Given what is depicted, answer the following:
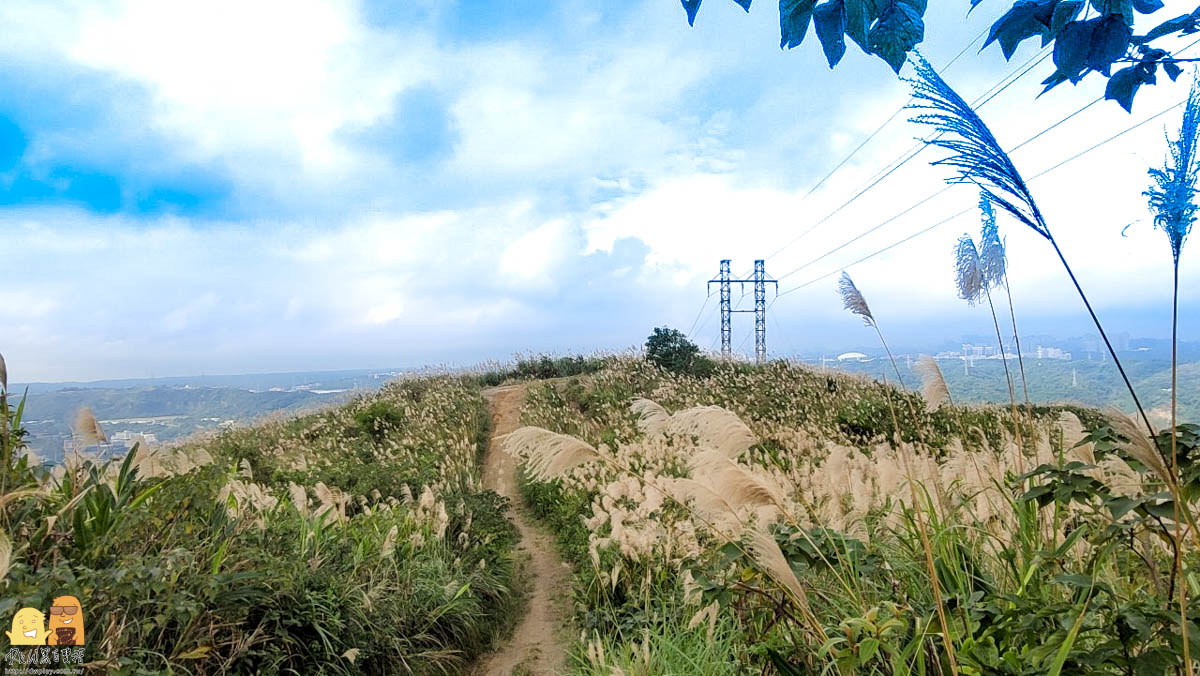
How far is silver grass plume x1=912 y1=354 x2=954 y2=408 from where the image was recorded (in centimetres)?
288

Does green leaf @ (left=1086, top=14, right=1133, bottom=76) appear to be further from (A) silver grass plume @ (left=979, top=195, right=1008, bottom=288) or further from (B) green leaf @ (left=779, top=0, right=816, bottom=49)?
(A) silver grass plume @ (left=979, top=195, right=1008, bottom=288)

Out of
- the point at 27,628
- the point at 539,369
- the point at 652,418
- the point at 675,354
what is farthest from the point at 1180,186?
Answer: the point at 539,369

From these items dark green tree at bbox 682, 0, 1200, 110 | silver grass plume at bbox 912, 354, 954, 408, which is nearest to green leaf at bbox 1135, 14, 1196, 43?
dark green tree at bbox 682, 0, 1200, 110

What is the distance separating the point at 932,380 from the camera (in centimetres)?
289

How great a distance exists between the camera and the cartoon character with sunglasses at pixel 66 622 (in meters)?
2.73

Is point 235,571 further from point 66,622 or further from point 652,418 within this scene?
point 652,418

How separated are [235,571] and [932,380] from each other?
391 cm

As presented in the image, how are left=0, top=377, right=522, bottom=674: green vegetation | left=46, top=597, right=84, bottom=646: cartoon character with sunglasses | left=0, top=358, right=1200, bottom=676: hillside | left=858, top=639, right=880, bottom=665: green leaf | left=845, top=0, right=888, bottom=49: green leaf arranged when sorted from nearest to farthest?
Result: left=845, top=0, right=888, bottom=49: green leaf → left=858, top=639, right=880, bottom=665: green leaf → left=0, top=358, right=1200, bottom=676: hillside → left=46, top=597, right=84, bottom=646: cartoon character with sunglasses → left=0, top=377, right=522, bottom=674: green vegetation

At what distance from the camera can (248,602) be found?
3.65m

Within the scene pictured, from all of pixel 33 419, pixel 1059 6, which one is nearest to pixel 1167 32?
pixel 1059 6

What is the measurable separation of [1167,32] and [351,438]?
13511 millimetres

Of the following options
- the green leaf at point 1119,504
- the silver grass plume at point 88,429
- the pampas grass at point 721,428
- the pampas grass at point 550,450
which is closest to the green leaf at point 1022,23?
the green leaf at point 1119,504

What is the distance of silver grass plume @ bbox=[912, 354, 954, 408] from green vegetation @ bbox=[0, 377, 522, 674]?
3.26m

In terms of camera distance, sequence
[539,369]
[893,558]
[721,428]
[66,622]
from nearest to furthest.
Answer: [721,428], [66,622], [893,558], [539,369]
